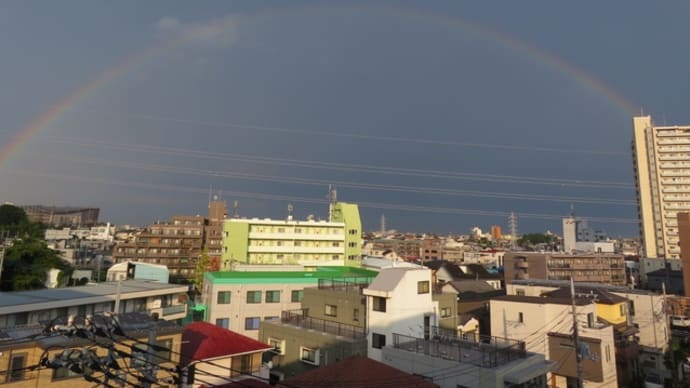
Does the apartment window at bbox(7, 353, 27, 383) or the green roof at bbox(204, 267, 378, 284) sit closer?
the apartment window at bbox(7, 353, 27, 383)

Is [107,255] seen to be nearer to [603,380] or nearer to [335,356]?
[335,356]

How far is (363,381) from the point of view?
12.5m

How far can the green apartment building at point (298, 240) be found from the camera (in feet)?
195

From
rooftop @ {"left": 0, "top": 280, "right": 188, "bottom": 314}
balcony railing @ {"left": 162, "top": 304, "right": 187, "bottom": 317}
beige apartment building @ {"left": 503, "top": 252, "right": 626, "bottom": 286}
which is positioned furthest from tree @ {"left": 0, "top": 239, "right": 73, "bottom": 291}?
beige apartment building @ {"left": 503, "top": 252, "right": 626, "bottom": 286}

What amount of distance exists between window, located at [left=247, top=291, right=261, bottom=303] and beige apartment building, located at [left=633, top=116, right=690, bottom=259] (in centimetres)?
8059

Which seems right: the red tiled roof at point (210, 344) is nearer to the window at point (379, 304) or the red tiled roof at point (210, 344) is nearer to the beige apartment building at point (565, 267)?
the window at point (379, 304)

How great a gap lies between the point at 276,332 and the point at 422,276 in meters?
8.17

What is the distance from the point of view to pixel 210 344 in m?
16.0

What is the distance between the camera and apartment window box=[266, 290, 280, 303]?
112 ft

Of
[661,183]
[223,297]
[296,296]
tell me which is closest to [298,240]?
[296,296]

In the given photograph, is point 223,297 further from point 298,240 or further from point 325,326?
point 298,240

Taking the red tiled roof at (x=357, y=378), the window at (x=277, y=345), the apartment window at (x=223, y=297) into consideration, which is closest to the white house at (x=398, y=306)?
the window at (x=277, y=345)

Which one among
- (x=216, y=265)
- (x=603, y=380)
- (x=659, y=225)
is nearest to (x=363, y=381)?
(x=603, y=380)

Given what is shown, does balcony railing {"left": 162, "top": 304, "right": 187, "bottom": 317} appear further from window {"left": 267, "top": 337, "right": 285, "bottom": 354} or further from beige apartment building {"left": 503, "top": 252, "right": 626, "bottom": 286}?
beige apartment building {"left": 503, "top": 252, "right": 626, "bottom": 286}
